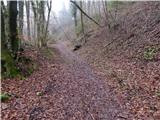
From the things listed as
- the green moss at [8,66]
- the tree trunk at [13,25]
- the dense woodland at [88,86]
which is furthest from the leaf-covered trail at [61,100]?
the tree trunk at [13,25]

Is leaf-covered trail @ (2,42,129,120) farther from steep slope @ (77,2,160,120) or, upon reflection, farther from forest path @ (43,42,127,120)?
steep slope @ (77,2,160,120)

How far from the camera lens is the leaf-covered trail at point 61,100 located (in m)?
7.53

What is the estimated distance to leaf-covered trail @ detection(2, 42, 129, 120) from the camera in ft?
24.7

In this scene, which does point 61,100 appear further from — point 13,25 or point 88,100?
point 13,25

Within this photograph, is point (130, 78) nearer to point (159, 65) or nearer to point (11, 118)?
point (159, 65)

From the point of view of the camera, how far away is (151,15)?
1850 cm

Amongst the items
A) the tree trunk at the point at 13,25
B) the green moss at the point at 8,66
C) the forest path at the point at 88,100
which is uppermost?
the tree trunk at the point at 13,25

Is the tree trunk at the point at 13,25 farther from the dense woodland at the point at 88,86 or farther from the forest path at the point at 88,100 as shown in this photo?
the forest path at the point at 88,100

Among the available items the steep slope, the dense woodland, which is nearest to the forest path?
the dense woodland

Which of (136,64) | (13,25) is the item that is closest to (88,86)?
(136,64)

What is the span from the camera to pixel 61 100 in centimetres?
884

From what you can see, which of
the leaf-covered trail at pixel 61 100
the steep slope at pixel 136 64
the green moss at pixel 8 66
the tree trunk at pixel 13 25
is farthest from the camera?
the tree trunk at pixel 13 25

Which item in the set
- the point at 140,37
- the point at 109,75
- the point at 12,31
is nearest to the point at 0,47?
the point at 12,31

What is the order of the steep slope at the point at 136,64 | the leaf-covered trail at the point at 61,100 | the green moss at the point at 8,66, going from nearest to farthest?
the leaf-covered trail at the point at 61,100 < the steep slope at the point at 136,64 < the green moss at the point at 8,66
